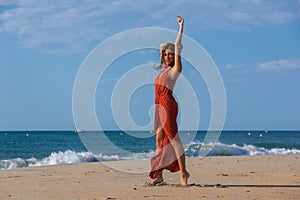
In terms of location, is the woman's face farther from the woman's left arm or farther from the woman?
the woman's left arm

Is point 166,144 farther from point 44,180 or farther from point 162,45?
point 44,180

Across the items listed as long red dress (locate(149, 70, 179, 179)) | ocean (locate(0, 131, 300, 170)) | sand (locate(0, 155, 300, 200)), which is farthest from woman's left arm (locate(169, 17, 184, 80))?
sand (locate(0, 155, 300, 200))

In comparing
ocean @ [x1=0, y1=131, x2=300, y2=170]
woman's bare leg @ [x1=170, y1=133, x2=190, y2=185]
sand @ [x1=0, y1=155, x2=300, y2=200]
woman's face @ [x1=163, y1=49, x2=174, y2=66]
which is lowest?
ocean @ [x1=0, y1=131, x2=300, y2=170]

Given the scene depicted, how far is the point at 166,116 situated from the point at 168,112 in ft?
0.24

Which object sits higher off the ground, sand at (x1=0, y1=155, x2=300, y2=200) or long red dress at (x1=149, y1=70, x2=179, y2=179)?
long red dress at (x1=149, y1=70, x2=179, y2=179)

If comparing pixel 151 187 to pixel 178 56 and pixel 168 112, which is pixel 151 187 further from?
pixel 178 56

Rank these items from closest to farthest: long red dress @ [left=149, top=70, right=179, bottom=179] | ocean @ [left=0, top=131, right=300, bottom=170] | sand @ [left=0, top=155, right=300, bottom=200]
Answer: sand @ [left=0, top=155, right=300, bottom=200], long red dress @ [left=149, top=70, right=179, bottom=179], ocean @ [left=0, top=131, right=300, bottom=170]

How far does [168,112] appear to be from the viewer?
8422 millimetres

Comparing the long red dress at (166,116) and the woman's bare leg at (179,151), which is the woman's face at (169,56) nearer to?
the long red dress at (166,116)

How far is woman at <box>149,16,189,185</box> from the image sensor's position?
8.38m

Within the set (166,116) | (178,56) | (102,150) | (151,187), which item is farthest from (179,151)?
(102,150)

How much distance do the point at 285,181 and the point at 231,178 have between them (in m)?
1.08

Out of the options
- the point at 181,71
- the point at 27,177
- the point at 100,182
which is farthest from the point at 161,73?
the point at 27,177

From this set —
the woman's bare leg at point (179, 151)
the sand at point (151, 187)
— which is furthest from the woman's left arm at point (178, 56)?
the sand at point (151, 187)
